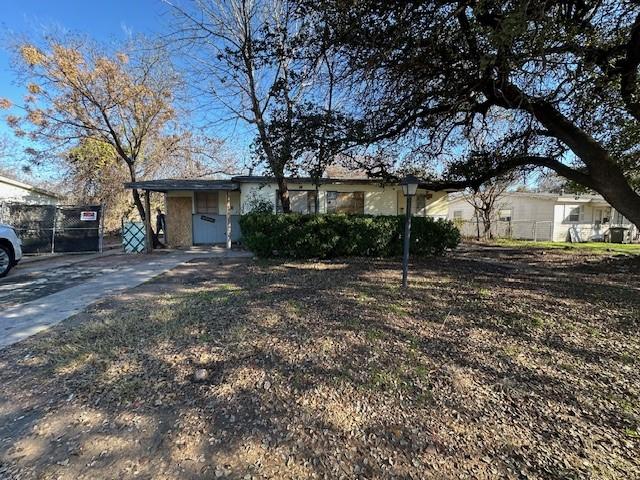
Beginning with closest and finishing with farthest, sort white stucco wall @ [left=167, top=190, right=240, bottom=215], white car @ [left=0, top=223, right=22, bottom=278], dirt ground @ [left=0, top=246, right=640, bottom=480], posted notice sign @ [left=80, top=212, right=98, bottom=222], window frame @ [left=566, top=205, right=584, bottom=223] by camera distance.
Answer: dirt ground @ [left=0, top=246, right=640, bottom=480]
white car @ [left=0, top=223, right=22, bottom=278]
posted notice sign @ [left=80, top=212, right=98, bottom=222]
white stucco wall @ [left=167, top=190, right=240, bottom=215]
window frame @ [left=566, top=205, right=584, bottom=223]

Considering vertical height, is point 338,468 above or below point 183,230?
below

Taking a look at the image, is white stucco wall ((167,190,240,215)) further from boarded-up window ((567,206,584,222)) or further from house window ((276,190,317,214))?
boarded-up window ((567,206,584,222))

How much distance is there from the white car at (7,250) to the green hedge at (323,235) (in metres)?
5.20

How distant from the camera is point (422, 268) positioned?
26.3 feet

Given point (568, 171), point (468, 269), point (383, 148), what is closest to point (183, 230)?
point (383, 148)

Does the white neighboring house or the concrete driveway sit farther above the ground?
the white neighboring house

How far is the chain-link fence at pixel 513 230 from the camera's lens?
20.4 metres

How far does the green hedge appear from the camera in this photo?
9.13 meters

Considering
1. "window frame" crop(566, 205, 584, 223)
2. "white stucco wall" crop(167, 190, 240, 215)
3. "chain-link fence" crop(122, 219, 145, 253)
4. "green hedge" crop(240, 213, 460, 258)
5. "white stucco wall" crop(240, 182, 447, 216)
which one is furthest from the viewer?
"window frame" crop(566, 205, 584, 223)

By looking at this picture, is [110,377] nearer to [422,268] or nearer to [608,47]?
[422,268]

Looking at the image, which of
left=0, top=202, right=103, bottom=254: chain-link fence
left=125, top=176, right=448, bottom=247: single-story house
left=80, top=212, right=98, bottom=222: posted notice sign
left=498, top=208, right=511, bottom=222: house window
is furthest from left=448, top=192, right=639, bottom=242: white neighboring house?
left=0, top=202, right=103, bottom=254: chain-link fence

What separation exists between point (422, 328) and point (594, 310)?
2.79 meters

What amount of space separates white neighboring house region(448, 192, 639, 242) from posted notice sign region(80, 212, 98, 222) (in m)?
17.7

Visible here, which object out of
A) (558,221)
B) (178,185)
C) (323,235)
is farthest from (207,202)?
(558,221)
